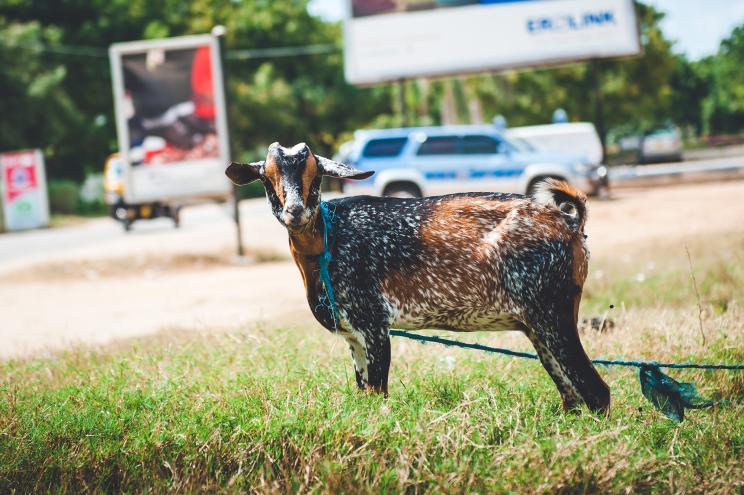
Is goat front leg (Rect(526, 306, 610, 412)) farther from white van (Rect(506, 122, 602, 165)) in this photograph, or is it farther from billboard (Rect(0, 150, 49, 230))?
billboard (Rect(0, 150, 49, 230))

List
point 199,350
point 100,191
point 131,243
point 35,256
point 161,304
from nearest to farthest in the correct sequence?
1. point 199,350
2. point 161,304
3. point 35,256
4. point 131,243
5. point 100,191

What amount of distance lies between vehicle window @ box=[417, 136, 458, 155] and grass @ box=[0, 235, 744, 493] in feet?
44.3

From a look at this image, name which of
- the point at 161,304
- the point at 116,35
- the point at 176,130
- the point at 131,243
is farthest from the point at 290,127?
the point at 161,304

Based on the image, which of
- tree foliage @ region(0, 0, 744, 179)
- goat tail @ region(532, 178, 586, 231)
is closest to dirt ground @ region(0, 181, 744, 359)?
goat tail @ region(532, 178, 586, 231)

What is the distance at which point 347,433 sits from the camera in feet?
12.4

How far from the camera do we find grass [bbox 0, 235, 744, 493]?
3631mm

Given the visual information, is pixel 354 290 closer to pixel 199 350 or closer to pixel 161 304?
pixel 199 350

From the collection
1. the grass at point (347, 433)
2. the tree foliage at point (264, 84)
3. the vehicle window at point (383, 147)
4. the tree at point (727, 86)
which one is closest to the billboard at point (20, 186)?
the tree foliage at point (264, 84)

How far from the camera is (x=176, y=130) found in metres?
14.1

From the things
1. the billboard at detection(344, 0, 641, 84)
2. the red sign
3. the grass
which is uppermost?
the billboard at detection(344, 0, 641, 84)

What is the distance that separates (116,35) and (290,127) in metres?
9.99

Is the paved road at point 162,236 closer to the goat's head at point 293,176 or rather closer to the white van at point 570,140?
the white van at point 570,140

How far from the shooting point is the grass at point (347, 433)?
11.9ft

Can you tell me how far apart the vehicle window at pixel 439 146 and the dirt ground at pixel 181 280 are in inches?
134
